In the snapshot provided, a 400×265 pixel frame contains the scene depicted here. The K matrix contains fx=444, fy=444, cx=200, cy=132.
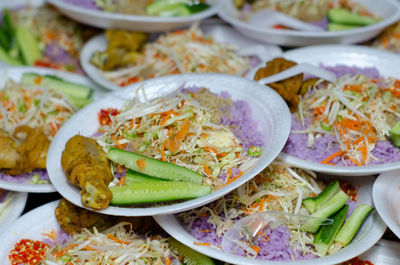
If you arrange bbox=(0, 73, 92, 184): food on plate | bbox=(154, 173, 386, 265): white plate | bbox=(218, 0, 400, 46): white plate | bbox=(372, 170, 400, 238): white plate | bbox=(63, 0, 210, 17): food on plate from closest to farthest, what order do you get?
bbox=(154, 173, 386, 265): white plate → bbox=(372, 170, 400, 238): white plate → bbox=(0, 73, 92, 184): food on plate → bbox=(218, 0, 400, 46): white plate → bbox=(63, 0, 210, 17): food on plate

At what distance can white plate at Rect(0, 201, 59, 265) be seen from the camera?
8.77ft

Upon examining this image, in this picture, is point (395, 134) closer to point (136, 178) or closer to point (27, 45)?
point (136, 178)

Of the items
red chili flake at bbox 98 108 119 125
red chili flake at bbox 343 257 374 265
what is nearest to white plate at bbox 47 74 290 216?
red chili flake at bbox 98 108 119 125

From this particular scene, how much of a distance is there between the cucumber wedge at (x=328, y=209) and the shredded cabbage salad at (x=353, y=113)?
227mm

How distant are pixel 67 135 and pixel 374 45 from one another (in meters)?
3.11

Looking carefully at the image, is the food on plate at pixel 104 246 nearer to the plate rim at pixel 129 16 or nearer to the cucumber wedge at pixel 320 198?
the cucumber wedge at pixel 320 198

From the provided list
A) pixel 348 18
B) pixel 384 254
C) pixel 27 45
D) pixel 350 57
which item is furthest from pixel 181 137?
pixel 27 45

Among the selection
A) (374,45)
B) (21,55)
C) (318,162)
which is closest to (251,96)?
(318,162)

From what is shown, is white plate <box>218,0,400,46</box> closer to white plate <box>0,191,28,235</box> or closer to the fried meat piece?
the fried meat piece

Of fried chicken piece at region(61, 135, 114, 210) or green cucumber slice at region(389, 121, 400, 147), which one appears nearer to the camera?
fried chicken piece at region(61, 135, 114, 210)

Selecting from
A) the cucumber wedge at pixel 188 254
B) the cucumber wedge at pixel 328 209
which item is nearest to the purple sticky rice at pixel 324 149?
the cucumber wedge at pixel 328 209

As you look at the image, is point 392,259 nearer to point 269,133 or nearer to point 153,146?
point 269,133

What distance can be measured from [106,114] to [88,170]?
2.26ft

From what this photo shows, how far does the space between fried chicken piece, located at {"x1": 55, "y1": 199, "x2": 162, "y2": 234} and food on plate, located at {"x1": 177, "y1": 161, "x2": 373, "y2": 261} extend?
0.87 ft
